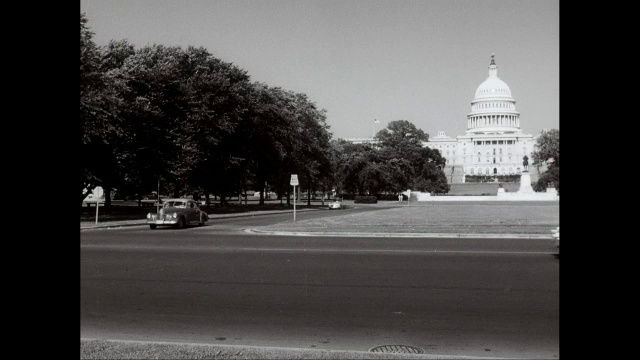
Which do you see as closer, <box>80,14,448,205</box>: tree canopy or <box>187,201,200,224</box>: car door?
<box>187,201,200,224</box>: car door

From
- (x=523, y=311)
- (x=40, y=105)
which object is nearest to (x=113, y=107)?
(x=523, y=311)

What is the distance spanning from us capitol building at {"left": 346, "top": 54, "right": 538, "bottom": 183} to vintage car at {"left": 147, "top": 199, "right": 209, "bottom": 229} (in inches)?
5584

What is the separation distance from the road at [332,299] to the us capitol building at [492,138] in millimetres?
154818

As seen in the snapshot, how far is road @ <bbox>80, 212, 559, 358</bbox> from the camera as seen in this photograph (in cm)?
642

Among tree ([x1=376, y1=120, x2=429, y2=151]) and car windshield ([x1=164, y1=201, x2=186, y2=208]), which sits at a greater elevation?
tree ([x1=376, y1=120, x2=429, y2=151])

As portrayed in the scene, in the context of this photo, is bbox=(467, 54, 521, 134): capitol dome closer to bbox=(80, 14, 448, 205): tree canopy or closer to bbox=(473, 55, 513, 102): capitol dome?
bbox=(473, 55, 513, 102): capitol dome

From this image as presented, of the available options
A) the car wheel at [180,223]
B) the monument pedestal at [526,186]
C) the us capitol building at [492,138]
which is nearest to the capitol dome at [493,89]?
the us capitol building at [492,138]

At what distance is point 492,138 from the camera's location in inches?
6624

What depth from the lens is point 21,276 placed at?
2.67m

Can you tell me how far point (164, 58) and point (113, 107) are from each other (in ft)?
43.3

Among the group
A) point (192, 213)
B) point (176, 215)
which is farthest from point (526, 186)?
point (176, 215)

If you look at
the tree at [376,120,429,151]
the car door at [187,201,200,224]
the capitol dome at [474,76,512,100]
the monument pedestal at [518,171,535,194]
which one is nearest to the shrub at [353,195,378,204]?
the monument pedestal at [518,171,535,194]

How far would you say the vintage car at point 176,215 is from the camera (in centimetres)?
2733

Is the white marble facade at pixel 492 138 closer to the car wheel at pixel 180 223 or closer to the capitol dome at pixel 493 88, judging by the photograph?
the capitol dome at pixel 493 88
